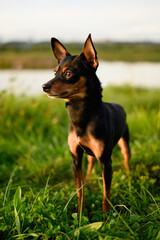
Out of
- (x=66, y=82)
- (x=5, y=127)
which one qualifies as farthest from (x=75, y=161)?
(x=5, y=127)

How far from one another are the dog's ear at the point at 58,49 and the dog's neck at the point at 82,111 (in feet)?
2.03

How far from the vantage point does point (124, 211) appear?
3055 millimetres

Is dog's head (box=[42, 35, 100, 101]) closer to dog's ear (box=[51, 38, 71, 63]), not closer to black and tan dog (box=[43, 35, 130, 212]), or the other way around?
black and tan dog (box=[43, 35, 130, 212])

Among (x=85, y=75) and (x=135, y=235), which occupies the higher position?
(x=85, y=75)

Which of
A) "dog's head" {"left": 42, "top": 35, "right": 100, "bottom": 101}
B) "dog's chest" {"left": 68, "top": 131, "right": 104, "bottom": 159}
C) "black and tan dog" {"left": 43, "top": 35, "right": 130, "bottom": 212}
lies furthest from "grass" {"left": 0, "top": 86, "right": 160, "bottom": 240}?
"dog's head" {"left": 42, "top": 35, "right": 100, "bottom": 101}

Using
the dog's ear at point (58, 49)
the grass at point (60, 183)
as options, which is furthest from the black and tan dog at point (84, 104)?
the grass at point (60, 183)

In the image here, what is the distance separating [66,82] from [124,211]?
1738 millimetres

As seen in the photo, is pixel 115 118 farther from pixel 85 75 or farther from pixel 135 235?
pixel 135 235

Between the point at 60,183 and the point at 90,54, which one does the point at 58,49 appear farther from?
the point at 60,183

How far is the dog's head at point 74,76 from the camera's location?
248 cm

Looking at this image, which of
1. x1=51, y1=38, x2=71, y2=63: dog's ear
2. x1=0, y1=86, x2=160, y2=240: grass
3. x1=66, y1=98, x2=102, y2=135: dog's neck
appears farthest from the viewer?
x1=51, y1=38, x2=71, y2=63: dog's ear

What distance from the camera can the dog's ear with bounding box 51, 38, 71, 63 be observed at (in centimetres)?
288

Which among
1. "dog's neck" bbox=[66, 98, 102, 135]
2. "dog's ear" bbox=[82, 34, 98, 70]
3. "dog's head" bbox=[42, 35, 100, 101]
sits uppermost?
"dog's ear" bbox=[82, 34, 98, 70]

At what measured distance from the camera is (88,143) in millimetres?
2738
